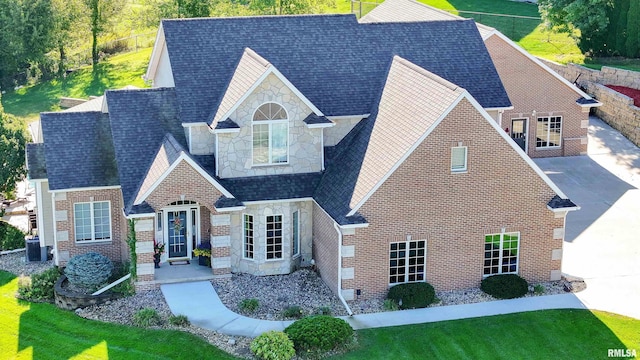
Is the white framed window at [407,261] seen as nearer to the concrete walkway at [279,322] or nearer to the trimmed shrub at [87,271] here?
the concrete walkway at [279,322]

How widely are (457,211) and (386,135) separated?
11.7 ft

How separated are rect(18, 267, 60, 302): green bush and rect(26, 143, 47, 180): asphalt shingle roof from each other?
151 inches

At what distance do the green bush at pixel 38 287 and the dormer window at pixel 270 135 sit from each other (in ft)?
26.8

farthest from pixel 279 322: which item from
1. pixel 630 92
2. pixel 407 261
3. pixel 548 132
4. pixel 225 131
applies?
pixel 630 92

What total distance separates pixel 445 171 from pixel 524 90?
1709 centimetres

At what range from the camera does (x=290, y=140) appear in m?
37.4

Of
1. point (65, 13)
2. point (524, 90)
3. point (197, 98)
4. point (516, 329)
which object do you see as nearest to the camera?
point (516, 329)

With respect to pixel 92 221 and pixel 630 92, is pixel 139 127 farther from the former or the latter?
pixel 630 92

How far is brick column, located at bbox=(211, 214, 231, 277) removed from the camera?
118ft

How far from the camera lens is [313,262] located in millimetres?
37875

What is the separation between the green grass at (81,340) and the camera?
31328 millimetres

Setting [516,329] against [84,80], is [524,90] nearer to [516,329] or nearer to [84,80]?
[516,329]

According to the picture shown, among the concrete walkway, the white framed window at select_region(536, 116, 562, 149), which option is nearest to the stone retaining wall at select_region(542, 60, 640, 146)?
the white framed window at select_region(536, 116, 562, 149)

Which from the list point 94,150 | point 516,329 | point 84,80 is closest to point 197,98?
point 94,150
